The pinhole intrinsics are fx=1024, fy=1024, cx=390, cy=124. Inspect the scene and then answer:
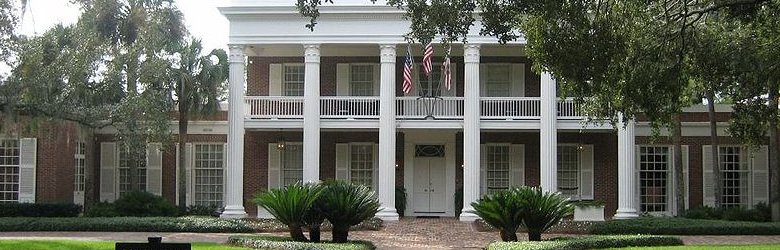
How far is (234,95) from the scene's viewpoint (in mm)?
27719

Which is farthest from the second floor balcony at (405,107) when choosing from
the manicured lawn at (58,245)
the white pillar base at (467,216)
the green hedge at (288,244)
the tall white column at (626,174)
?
the manicured lawn at (58,245)

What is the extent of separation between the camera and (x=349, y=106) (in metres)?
29.2

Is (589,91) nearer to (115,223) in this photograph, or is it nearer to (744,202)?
(115,223)

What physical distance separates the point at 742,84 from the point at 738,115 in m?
1.24

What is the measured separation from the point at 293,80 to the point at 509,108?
6.65 m

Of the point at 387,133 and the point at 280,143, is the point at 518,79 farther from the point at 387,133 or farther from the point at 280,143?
the point at 280,143

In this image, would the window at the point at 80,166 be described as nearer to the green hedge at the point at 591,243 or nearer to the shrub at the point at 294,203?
the shrub at the point at 294,203

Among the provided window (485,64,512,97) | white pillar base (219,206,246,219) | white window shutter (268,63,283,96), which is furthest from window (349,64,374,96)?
white pillar base (219,206,246,219)

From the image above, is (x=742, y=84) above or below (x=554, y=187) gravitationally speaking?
above

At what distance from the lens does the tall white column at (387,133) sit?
27656 millimetres

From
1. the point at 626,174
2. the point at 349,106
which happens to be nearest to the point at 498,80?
the point at 349,106

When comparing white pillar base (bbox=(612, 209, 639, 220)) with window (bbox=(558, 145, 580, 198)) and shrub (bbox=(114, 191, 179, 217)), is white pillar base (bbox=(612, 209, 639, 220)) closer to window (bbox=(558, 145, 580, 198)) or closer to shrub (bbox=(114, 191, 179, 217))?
window (bbox=(558, 145, 580, 198))

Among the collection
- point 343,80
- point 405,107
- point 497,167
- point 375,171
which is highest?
point 343,80

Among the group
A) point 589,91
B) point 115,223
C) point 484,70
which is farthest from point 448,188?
point 589,91
